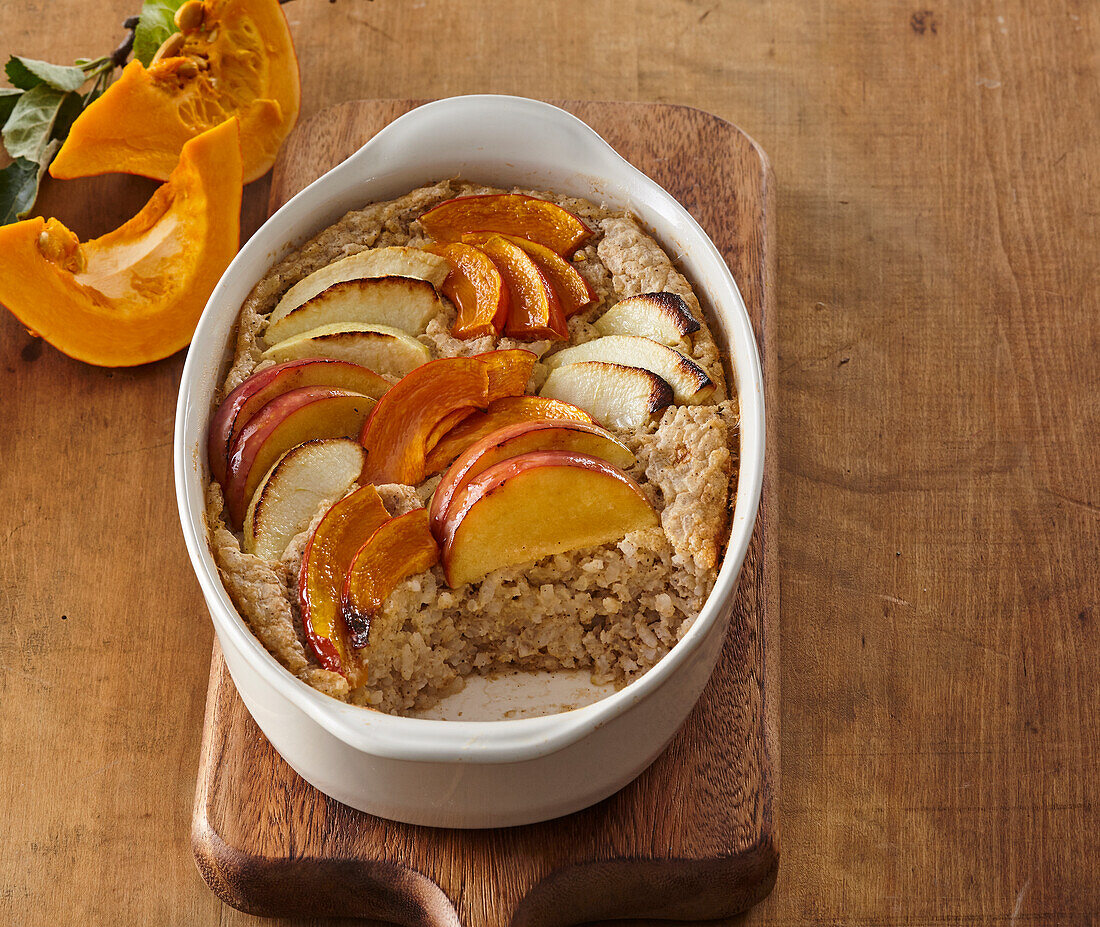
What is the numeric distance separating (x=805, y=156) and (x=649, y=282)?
0.92m

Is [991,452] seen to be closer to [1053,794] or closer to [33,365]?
[1053,794]

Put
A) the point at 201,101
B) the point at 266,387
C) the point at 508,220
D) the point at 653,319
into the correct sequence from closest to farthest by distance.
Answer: the point at 266,387
the point at 653,319
the point at 508,220
the point at 201,101

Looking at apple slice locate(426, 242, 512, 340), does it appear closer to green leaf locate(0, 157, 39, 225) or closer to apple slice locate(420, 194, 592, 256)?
apple slice locate(420, 194, 592, 256)

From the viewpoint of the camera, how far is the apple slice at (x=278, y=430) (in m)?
1.87

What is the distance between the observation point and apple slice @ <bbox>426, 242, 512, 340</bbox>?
207cm

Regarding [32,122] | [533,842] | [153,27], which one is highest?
[153,27]

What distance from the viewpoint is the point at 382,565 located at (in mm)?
1796

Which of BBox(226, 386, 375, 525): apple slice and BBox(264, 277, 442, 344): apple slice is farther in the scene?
BBox(264, 277, 442, 344): apple slice

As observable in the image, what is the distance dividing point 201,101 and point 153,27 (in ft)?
0.90

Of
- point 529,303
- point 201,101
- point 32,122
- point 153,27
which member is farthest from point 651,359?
point 32,122

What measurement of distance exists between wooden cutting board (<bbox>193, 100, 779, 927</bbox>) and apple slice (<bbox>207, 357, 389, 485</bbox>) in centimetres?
41

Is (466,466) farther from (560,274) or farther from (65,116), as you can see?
(65,116)

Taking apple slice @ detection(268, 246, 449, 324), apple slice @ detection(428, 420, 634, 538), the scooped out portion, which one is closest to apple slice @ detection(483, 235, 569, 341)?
the scooped out portion

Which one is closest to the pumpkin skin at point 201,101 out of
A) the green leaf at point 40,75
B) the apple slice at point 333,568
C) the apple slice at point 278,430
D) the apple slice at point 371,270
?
the green leaf at point 40,75
